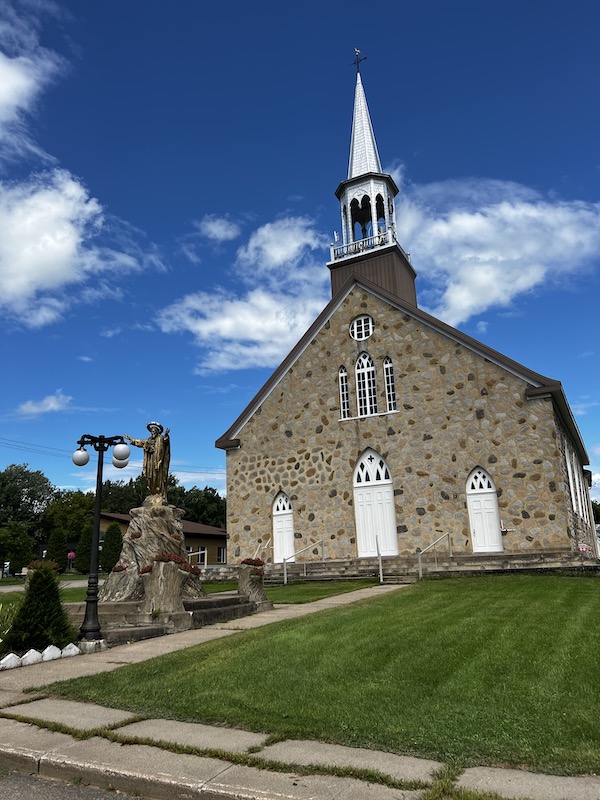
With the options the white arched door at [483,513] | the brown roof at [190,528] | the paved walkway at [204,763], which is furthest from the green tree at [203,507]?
the paved walkway at [204,763]

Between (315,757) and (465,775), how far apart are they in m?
1.09

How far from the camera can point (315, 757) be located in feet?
14.9

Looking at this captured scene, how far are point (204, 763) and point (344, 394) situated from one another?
20421 millimetres

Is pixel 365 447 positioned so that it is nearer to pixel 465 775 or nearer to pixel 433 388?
pixel 433 388

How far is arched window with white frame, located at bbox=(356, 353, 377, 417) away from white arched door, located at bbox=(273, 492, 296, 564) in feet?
15.7

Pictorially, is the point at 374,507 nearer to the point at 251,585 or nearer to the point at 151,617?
the point at 251,585

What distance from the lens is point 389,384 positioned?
936 inches

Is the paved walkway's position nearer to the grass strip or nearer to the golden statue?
the grass strip

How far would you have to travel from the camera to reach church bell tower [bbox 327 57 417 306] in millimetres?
26406

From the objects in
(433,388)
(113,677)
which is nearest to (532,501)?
(433,388)

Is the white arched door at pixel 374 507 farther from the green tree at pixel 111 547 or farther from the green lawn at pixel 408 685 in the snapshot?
the green tree at pixel 111 547

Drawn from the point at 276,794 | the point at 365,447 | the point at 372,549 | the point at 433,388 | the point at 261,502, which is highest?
the point at 433,388

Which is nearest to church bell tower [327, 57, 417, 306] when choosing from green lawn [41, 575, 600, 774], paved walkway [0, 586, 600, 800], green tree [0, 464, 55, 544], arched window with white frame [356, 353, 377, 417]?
arched window with white frame [356, 353, 377, 417]

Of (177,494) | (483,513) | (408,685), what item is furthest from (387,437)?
(177,494)
